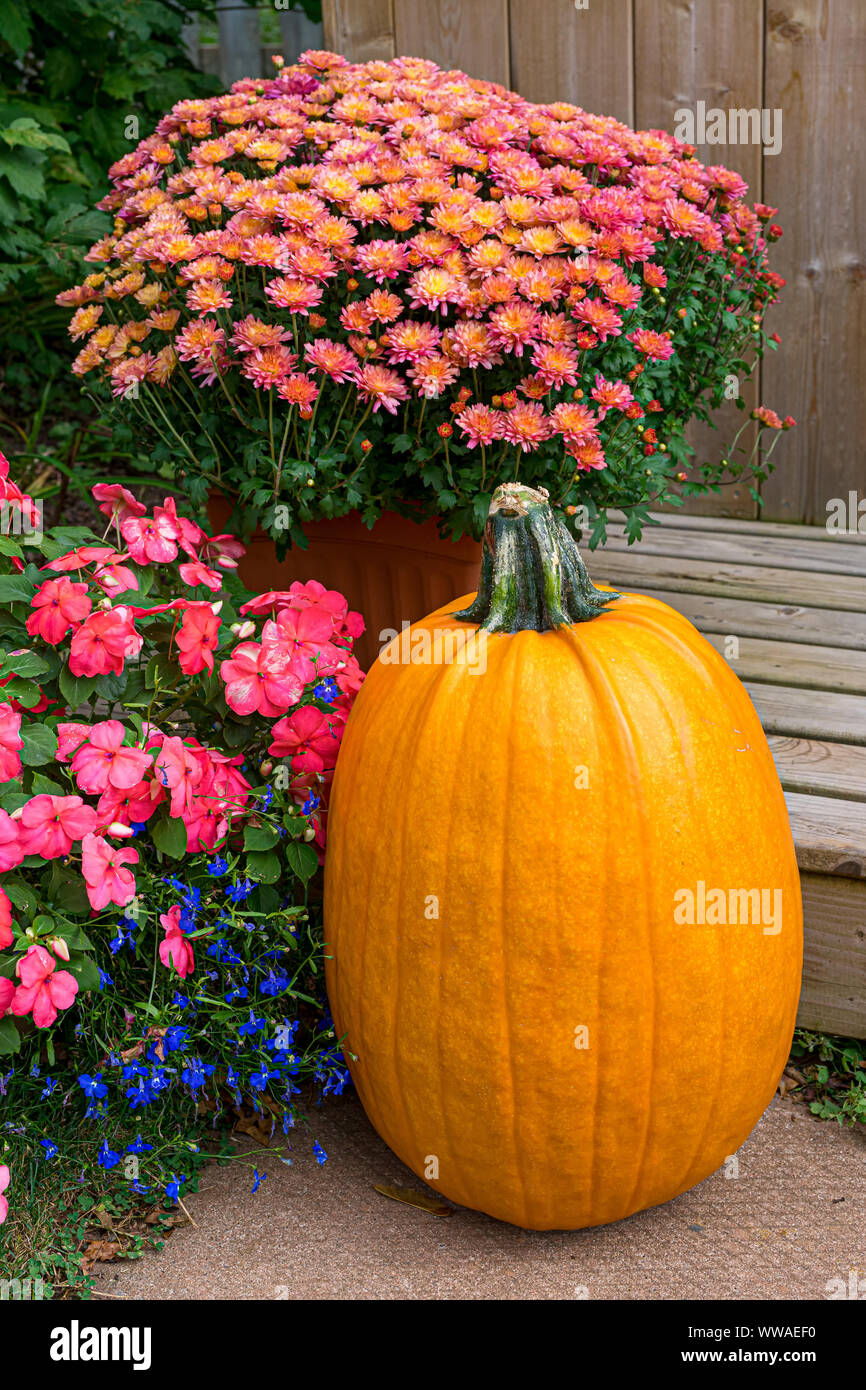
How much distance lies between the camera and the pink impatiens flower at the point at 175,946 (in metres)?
1.29

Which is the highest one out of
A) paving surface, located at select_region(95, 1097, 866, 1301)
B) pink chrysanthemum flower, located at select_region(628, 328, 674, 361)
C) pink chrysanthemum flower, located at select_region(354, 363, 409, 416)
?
pink chrysanthemum flower, located at select_region(628, 328, 674, 361)

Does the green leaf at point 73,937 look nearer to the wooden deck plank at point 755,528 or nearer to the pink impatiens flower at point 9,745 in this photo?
the pink impatiens flower at point 9,745

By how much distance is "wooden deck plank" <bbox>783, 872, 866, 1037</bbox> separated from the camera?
1507mm

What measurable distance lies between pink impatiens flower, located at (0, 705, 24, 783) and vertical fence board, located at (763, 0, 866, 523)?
1921 mm

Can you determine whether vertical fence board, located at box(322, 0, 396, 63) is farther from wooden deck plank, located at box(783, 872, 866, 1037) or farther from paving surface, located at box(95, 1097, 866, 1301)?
paving surface, located at box(95, 1097, 866, 1301)

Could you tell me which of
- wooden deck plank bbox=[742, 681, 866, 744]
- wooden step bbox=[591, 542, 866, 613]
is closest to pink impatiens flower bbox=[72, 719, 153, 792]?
wooden deck plank bbox=[742, 681, 866, 744]

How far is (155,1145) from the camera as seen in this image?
141 cm

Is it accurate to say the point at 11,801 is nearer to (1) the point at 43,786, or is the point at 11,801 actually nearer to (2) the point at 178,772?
(1) the point at 43,786

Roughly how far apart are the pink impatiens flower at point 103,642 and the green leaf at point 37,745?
8cm

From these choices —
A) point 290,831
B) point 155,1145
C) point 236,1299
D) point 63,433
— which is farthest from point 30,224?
point 236,1299

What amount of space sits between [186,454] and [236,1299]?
1.10 m

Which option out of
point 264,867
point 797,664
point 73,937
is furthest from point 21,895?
point 797,664

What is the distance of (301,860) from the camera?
55.3 inches

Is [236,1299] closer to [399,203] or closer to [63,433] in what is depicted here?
[399,203]
